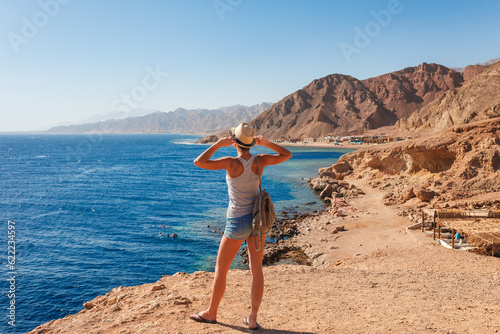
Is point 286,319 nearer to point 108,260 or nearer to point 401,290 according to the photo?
point 401,290

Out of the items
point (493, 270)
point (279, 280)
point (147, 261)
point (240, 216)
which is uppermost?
point (240, 216)

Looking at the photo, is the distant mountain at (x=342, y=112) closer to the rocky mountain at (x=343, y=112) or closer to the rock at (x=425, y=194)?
the rocky mountain at (x=343, y=112)

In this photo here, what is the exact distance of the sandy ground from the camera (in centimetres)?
511

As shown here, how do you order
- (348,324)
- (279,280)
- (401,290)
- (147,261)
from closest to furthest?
1. (348,324)
2. (401,290)
3. (279,280)
4. (147,261)

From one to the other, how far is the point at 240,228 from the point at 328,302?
310 centimetres

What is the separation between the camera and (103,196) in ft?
128

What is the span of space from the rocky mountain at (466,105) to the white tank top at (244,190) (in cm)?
6858

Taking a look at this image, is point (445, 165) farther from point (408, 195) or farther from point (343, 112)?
point (343, 112)

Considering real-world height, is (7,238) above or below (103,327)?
below

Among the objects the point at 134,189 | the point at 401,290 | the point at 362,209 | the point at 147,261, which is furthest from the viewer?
the point at 134,189

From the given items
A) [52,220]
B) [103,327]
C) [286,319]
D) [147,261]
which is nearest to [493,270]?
[286,319]

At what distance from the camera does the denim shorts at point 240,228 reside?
4391 millimetres

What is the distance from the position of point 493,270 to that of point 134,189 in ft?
132

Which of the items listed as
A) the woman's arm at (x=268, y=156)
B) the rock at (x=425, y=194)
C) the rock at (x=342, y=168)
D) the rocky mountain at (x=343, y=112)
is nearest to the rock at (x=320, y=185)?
the rock at (x=342, y=168)
